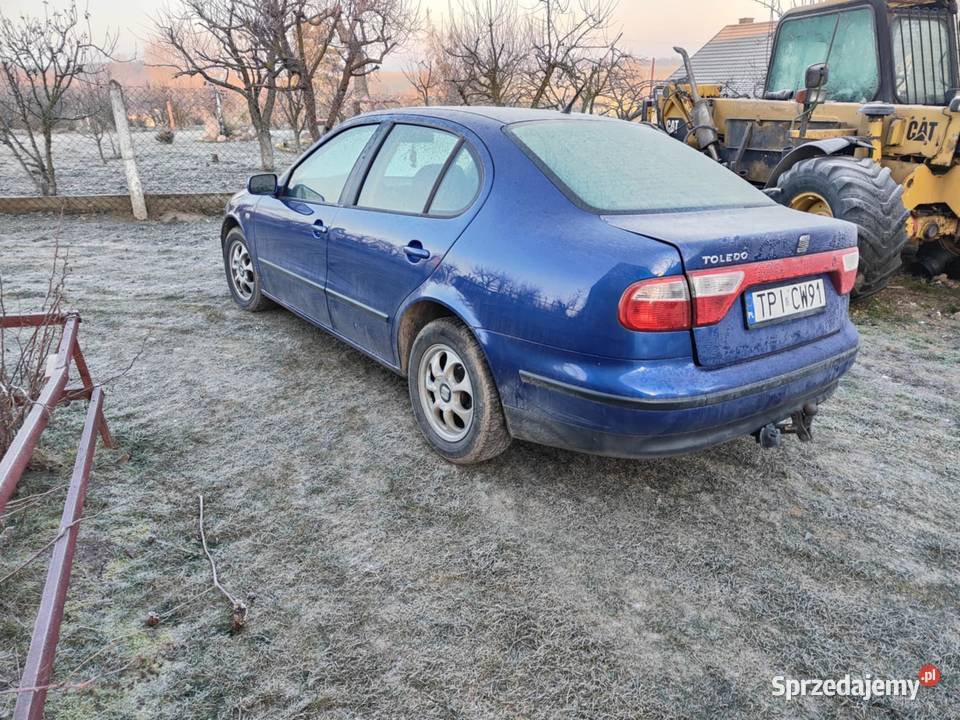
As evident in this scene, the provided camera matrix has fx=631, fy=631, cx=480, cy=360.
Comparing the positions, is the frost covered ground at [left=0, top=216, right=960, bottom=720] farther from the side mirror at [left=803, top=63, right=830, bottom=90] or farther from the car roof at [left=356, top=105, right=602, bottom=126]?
the side mirror at [left=803, top=63, right=830, bottom=90]

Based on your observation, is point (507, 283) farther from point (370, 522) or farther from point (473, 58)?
point (473, 58)

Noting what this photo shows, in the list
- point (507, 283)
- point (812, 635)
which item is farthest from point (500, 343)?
point (812, 635)

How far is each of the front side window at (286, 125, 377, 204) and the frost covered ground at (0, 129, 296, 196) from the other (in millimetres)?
6512

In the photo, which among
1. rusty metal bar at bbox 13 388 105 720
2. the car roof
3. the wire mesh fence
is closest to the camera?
rusty metal bar at bbox 13 388 105 720

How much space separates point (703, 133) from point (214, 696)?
21.9 feet

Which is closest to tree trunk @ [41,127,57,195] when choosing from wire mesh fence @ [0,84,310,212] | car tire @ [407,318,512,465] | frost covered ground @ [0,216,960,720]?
wire mesh fence @ [0,84,310,212]

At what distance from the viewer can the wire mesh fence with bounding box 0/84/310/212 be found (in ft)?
29.6

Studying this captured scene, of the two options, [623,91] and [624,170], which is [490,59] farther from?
[624,170]

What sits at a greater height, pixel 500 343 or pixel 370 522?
pixel 500 343

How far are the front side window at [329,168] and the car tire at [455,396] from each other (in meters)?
1.25

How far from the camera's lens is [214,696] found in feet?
5.78

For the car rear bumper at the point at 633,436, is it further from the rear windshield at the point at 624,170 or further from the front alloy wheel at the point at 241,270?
the front alloy wheel at the point at 241,270

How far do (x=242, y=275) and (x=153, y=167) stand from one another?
33.7ft

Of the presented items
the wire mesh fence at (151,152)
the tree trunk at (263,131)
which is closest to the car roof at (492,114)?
the wire mesh fence at (151,152)
